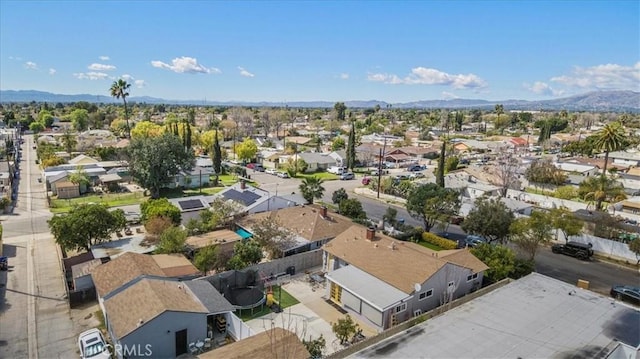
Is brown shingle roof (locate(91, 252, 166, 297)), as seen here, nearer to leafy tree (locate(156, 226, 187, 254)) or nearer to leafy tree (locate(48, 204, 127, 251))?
leafy tree (locate(156, 226, 187, 254))

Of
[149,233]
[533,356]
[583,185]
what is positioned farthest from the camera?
[583,185]

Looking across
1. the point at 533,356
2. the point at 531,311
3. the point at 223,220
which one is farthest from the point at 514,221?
the point at 223,220

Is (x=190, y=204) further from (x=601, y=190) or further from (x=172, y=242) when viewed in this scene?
(x=601, y=190)

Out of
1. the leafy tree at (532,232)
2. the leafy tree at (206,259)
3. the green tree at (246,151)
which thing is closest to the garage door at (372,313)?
the leafy tree at (206,259)

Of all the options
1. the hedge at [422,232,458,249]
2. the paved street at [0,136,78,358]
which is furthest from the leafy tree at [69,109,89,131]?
the hedge at [422,232,458,249]

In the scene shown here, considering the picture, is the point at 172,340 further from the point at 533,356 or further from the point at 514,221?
the point at 514,221

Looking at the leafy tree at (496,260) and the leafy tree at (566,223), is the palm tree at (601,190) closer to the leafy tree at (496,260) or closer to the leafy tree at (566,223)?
the leafy tree at (566,223)

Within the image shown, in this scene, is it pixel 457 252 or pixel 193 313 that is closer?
pixel 193 313
